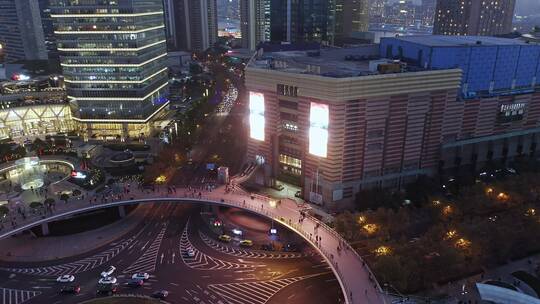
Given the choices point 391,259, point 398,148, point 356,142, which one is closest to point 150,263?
point 391,259

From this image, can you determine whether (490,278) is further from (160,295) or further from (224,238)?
(160,295)

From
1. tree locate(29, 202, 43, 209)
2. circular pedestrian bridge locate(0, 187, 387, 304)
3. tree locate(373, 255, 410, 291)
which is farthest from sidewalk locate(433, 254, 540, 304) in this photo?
tree locate(29, 202, 43, 209)

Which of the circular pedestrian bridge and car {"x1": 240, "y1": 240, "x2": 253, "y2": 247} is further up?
the circular pedestrian bridge

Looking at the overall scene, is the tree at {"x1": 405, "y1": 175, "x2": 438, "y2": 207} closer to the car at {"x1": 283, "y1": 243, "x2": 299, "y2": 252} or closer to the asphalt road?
the asphalt road

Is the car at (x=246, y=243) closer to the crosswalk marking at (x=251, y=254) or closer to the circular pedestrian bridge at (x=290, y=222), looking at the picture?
the crosswalk marking at (x=251, y=254)

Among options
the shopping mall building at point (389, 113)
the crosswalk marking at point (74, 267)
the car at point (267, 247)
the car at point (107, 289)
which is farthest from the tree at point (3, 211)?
the shopping mall building at point (389, 113)

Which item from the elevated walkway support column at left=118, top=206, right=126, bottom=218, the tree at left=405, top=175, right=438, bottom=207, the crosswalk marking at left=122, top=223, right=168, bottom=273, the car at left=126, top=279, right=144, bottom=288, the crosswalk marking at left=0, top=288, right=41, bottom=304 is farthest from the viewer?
the elevated walkway support column at left=118, top=206, right=126, bottom=218

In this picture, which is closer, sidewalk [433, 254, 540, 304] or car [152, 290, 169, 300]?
sidewalk [433, 254, 540, 304]

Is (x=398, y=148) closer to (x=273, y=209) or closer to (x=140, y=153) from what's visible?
(x=273, y=209)

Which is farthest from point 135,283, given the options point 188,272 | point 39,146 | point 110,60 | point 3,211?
point 110,60

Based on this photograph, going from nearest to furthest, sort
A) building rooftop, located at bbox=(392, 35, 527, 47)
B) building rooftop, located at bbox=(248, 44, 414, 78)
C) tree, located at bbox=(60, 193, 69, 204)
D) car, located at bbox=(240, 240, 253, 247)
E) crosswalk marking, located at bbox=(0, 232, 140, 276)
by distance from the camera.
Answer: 1. crosswalk marking, located at bbox=(0, 232, 140, 276)
2. car, located at bbox=(240, 240, 253, 247)
3. tree, located at bbox=(60, 193, 69, 204)
4. building rooftop, located at bbox=(248, 44, 414, 78)
5. building rooftop, located at bbox=(392, 35, 527, 47)
